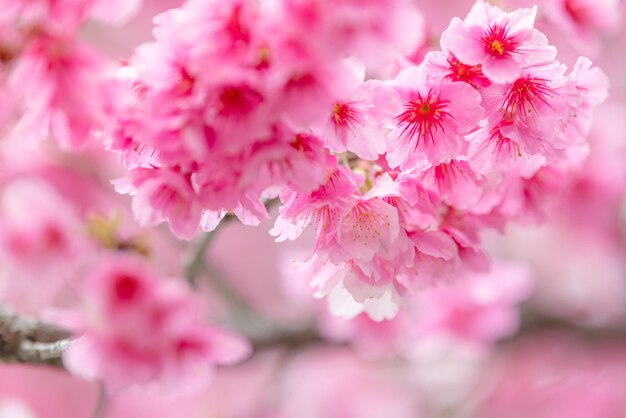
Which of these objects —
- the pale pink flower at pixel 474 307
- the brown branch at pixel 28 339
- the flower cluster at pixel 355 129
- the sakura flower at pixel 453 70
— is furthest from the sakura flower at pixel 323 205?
the pale pink flower at pixel 474 307

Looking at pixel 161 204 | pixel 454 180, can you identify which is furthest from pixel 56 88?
pixel 454 180

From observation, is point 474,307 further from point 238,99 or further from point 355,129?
point 238,99

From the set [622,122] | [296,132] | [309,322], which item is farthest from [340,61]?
[622,122]

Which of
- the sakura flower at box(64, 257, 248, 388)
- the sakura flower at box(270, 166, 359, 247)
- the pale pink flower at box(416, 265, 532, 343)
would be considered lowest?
the sakura flower at box(64, 257, 248, 388)

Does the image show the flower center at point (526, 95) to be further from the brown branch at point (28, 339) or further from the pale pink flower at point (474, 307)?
the pale pink flower at point (474, 307)

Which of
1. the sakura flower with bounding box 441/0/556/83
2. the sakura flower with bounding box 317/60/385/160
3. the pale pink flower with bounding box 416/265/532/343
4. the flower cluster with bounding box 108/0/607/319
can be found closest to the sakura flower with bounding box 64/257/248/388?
the flower cluster with bounding box 108/0/607/319

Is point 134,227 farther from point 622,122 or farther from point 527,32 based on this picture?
point 527,32

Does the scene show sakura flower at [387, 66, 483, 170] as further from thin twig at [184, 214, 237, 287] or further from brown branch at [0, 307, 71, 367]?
brown branch at [0, 307, 71, 367]
